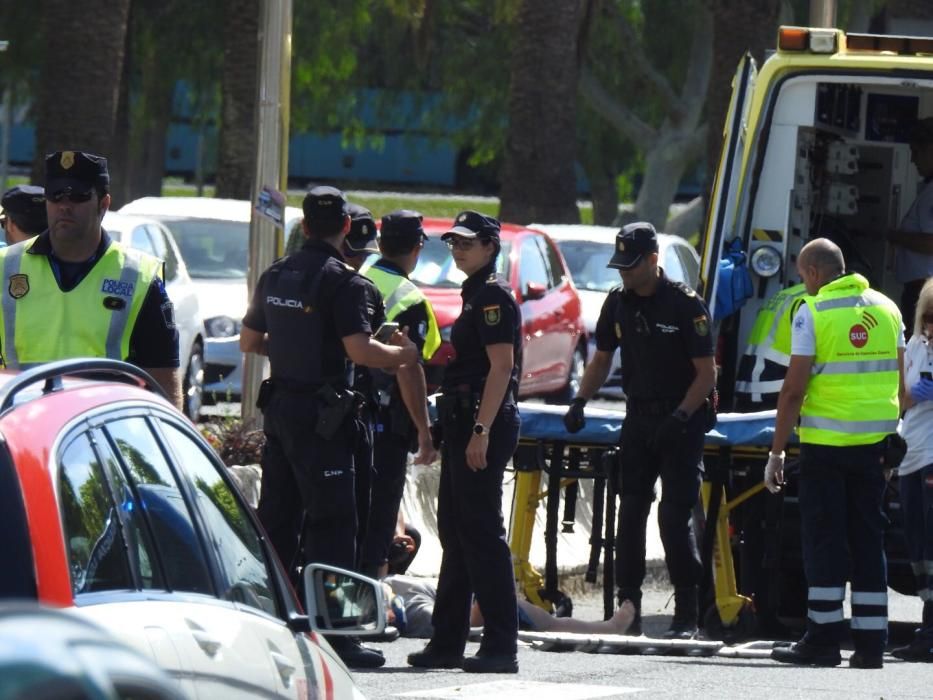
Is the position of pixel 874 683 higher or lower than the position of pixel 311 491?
lower

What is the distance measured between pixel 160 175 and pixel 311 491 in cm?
3188

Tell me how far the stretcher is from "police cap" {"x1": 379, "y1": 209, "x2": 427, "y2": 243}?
4.04 feet

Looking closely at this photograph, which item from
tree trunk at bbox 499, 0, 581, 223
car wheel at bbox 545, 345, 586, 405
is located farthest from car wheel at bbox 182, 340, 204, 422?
tree trunk at bbox 499, 0, 581, 223

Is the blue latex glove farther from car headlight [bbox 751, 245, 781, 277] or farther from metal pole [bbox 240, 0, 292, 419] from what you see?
metal pole [bbox 240, 0, 292, 419]

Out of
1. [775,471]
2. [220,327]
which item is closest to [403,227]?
[775,471]

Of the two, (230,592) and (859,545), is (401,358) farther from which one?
(230,592)

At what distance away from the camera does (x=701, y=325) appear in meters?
9.13

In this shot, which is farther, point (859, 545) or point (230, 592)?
point (859, 545)

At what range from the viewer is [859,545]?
8.80 meters

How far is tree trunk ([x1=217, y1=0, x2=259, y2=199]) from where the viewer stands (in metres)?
23.6

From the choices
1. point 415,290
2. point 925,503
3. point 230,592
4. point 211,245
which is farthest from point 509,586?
point 211,245

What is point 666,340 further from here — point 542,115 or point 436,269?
point 542,115

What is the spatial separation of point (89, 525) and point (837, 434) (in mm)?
5801

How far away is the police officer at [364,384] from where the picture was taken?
7.92 m
